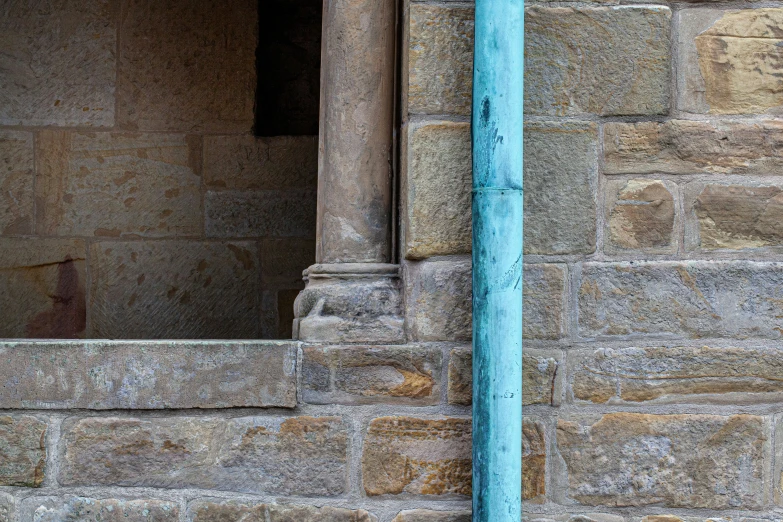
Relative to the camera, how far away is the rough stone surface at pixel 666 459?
1905 mm

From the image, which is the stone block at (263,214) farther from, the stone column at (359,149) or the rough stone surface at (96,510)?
the rough stone surface at (96,510)

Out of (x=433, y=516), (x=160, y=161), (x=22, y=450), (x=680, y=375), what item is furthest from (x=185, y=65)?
(x=680, y=375)

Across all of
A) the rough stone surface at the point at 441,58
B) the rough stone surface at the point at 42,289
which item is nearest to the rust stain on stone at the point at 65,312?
the rough stone surface at the point at 42,289

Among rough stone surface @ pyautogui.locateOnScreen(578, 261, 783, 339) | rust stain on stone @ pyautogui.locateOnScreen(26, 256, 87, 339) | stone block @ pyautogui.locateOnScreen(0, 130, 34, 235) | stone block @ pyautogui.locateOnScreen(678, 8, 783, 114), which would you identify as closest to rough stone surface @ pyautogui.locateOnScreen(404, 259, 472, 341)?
rough stone surface @ pyautogui.locateOnScreen(578, 261, 783, 339)

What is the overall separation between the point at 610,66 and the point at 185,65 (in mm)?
1807

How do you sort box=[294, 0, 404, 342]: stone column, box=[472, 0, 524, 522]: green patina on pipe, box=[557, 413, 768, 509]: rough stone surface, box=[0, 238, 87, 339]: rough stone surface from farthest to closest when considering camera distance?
box=[0, 238, 87, 339]: rough stone surface → box=[294, 0, 404, 342]: stone column → box=[557, 413, 768, 509]: rough stone surface → box=[472, 0, 524, 522]: green patina on pipe

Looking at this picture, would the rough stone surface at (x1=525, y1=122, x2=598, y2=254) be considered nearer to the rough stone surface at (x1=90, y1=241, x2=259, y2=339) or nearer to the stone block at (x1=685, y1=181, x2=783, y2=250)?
the stone block at (x1=685, y1=181, x2=783, y2=250)

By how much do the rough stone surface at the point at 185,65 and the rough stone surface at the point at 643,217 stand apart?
169cm

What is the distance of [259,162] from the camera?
126 inches

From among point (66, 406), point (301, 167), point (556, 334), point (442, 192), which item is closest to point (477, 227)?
point (442, 192)

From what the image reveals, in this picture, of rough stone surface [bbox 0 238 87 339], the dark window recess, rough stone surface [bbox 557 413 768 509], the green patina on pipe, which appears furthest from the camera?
the dark window recess

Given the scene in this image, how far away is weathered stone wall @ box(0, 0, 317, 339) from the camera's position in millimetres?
3172

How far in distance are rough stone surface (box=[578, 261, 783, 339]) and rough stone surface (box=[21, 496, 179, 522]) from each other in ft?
3.36

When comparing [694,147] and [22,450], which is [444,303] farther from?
[22,450]
